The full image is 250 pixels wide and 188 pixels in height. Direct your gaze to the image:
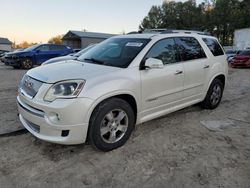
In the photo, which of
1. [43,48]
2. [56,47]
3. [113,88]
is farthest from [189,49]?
[56,47]

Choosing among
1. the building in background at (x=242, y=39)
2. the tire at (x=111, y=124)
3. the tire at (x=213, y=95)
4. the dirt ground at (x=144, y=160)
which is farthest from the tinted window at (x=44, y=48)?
the building in background at (x=242, y=39)

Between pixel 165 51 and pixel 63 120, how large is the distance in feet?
7.14

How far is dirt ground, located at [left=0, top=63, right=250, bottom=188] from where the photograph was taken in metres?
2.94

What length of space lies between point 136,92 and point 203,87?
79.0 inches

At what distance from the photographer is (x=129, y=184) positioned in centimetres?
288

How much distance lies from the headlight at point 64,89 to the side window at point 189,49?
221 centimetres

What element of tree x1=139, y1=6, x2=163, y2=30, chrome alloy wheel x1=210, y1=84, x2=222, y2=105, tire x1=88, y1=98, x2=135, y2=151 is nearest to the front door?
tire x1=88, y1=98, x2=135, y2=151

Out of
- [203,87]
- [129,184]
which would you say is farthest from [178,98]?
[129,184]

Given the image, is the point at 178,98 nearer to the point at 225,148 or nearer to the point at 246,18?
the point at 225,148

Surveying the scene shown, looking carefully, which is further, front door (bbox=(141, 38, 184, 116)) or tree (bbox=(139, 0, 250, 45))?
tree (bbox=(139, 0, 250, 45))

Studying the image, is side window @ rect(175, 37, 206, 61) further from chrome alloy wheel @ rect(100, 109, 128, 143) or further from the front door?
chrome alloy wheel @ rect(100, 109, 128, 143)

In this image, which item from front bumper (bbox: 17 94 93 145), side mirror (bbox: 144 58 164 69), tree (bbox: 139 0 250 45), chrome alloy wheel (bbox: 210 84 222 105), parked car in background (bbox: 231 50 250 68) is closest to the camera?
front bumper (bbox: 17 94 93 145)

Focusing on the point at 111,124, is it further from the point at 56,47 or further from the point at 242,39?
the point at 242,39

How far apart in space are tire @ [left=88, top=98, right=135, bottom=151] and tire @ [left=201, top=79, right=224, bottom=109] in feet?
7.82
